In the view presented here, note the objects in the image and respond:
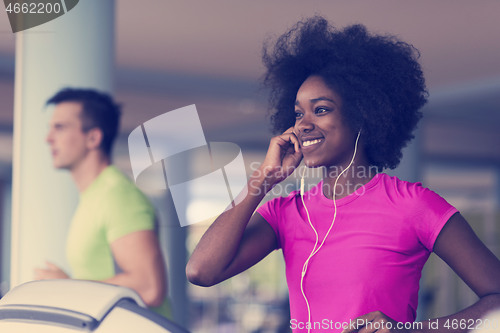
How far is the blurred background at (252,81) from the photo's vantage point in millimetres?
3398

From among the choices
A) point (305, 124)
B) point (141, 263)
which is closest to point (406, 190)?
point (305, 124)

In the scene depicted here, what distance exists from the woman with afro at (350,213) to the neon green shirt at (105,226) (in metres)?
0.55

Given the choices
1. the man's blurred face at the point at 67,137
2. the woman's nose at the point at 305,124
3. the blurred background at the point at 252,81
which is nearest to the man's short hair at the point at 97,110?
the man's blurred face at the point at 67,137

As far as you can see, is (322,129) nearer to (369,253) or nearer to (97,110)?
(369,253)

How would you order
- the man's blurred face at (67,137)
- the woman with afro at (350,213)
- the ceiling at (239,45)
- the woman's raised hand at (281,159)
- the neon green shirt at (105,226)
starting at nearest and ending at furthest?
the woman with afro at (350,213) → the woman's raised hand at (281,159) → the neon green shirt at (105,226) → the man's blurred face at (67,137) → the ceiling at (239,45)

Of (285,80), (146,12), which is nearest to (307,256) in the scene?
(285,80)

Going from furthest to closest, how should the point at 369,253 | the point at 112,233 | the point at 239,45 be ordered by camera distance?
1. the point at 239,45
2. the point at 112,233
3. the point at 369,253

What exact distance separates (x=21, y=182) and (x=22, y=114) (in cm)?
24

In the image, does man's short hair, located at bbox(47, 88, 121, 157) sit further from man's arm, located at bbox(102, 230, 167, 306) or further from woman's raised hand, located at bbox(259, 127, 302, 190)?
woman's raised hand, located at bbox(259, 127, 302, 190)

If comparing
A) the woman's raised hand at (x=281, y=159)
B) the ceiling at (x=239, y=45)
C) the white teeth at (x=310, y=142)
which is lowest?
the woman's raised hand at (x=281, y=159)

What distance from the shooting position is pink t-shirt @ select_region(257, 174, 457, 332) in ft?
3.90

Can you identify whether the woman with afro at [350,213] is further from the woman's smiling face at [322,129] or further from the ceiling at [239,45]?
the ceiling at [239,45]

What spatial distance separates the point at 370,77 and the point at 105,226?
0.87 m

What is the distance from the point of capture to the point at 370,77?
1354 millimetres
